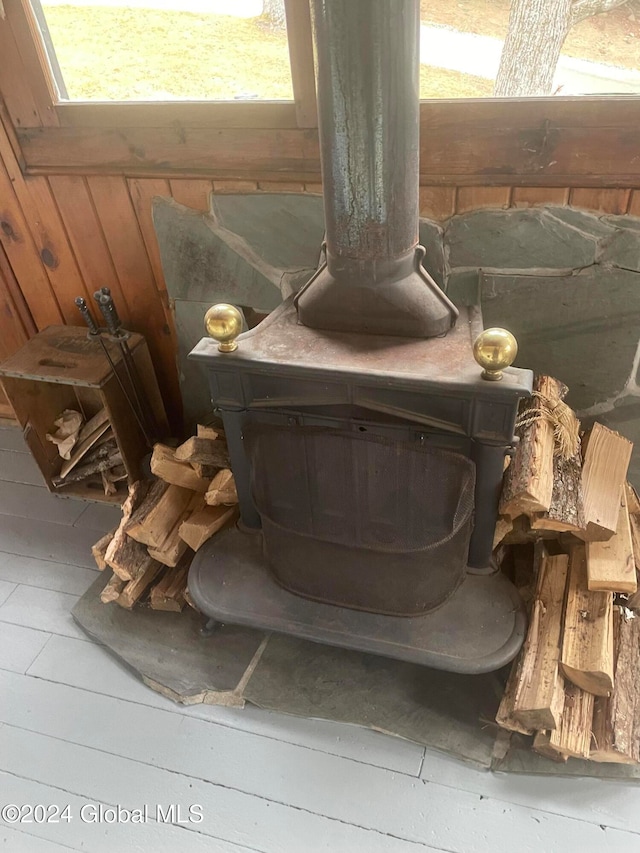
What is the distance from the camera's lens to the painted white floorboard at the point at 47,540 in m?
1.92

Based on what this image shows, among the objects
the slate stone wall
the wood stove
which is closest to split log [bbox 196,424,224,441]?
the wood stove

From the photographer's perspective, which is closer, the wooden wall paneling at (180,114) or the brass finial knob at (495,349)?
the brass finial knob at (495,349)

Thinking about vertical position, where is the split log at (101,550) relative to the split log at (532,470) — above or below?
below

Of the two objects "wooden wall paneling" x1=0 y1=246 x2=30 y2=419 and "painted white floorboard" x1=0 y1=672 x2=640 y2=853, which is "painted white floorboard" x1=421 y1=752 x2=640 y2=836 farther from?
"wooden wall paneling" x1=0 y1=246 x2=30 y2=419

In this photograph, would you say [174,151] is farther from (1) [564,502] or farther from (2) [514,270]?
(1) [564,502]

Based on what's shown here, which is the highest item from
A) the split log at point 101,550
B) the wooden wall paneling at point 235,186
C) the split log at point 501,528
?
the wooden wall paneling at point 235,186

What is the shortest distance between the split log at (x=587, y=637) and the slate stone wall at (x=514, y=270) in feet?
1.58

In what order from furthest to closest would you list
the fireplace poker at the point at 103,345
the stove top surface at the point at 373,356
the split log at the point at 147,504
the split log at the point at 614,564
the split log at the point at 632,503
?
the fireplace poker at the point at 103,345
the split log at the point at 147,504
the split log at the point at 632,503
the split log at the point at 614,564
the stove top surface at the point at 373,356

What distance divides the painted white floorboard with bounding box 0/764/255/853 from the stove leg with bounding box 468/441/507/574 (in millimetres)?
779

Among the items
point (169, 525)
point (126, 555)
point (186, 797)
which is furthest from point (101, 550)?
point (186, 797)

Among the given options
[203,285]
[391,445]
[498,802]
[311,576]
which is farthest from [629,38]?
[498,802]

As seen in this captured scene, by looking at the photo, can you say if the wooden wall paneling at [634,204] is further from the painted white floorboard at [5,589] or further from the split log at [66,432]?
the painted white floorboard at [5,589]

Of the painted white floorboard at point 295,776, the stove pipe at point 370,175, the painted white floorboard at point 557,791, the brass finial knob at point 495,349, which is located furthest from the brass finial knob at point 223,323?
the painted white floorboard at point 557,791

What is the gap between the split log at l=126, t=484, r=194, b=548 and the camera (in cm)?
166
